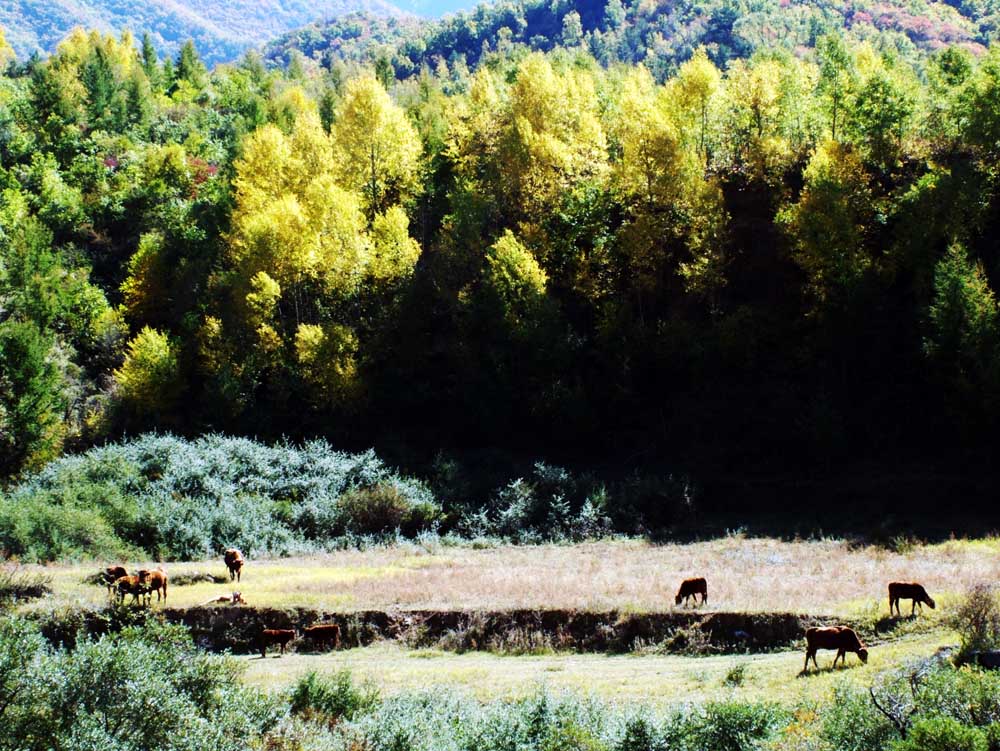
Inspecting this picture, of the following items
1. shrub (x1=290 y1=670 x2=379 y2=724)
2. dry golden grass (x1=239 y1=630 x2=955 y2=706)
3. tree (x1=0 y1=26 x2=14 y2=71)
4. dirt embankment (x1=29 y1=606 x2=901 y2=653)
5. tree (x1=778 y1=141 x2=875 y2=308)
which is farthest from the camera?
tree (x1=0 y1=26 x2=14 y2=71)

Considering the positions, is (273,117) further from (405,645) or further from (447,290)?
(405,645)

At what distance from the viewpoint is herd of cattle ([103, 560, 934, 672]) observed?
686 inches

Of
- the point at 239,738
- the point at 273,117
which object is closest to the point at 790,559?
the point at 239,738

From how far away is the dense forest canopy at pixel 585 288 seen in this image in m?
40.9

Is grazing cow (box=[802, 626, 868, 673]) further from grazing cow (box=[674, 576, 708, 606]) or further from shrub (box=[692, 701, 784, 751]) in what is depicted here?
grazing cow (box=[674, 576, 708, 606])

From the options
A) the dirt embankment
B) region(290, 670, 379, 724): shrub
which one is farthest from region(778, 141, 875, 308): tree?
region(290, 670, 379, 724): shrub

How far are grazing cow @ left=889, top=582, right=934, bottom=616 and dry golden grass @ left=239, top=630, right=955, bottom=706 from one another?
1094 mm

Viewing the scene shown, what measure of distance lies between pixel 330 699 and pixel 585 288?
3284cm

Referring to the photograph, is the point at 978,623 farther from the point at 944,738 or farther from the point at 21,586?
the point at 21,586

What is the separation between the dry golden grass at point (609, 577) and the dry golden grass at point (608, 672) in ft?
7.27

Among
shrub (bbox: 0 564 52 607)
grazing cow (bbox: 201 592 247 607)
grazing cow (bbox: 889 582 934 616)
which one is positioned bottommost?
grazing cow (bbox: 201 592 247 607)

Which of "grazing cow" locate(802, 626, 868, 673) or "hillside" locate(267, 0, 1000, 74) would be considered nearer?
"grazing cow" locate(802, 626, 868, 673)

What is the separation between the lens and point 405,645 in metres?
23.4

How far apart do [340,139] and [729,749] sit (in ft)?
156
